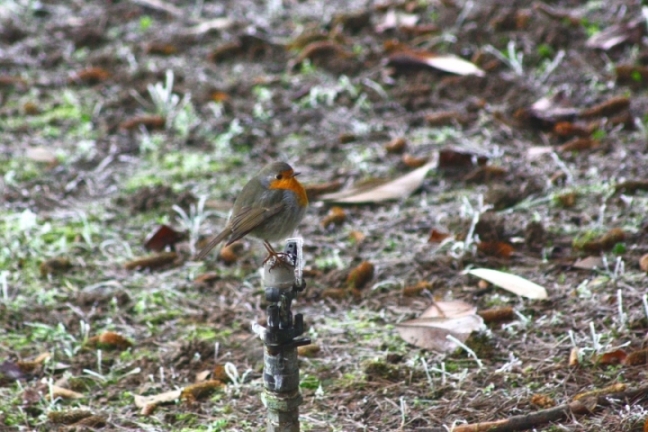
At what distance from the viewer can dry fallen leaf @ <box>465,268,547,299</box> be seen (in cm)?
382

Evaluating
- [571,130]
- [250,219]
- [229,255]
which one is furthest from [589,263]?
[229,255]

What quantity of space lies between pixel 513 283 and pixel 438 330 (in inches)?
18.4

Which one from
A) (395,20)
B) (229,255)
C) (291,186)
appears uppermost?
(291,186)

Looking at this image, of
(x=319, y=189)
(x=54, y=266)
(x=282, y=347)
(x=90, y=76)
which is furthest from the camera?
(x=90, y=76)

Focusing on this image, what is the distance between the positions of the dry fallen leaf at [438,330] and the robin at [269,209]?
639 millimetres

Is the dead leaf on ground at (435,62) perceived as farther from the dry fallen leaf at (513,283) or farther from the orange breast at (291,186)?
the orange breast at (291,186)

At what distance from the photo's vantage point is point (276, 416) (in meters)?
2.82

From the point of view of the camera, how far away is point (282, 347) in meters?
2.77

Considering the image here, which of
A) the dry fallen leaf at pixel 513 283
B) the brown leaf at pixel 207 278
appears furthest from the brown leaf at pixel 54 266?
the dry fallen leaf at pixel 513 283

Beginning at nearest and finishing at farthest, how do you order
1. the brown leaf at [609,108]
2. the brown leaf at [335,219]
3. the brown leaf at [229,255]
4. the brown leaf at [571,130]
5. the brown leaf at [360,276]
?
the brown leaf at [360,276] → the brown leaf at [229,255] → the brown leaf at [335,219] → the brown leaf at [571,130] → the brown leaf at [609,108]

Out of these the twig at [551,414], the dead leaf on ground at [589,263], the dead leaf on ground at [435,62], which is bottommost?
the dead leaf on ground at [589,263]

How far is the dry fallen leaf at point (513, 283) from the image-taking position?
3.82m

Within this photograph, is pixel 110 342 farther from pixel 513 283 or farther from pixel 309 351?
pixel 513 283

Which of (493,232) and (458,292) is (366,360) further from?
(493,232)
